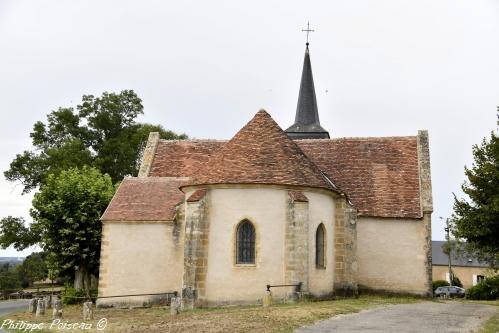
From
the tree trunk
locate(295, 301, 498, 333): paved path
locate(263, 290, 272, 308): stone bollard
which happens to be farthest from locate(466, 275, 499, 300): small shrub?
the tree trunk

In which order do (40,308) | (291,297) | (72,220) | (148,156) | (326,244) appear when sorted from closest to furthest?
(291,297) < (40,308) < (326,244) < (72,220) < (148,156)

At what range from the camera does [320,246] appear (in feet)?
80.2

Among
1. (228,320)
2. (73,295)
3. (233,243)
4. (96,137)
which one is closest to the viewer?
(228,320)

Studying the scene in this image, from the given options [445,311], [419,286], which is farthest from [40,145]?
[445,311]

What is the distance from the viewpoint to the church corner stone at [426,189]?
27.4 metres

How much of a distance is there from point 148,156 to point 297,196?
1210 centimetres

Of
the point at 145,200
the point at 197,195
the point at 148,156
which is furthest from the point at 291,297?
the point at 148,156

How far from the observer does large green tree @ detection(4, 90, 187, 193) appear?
4381 cm

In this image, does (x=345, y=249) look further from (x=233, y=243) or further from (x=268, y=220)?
(x=233, y=243)

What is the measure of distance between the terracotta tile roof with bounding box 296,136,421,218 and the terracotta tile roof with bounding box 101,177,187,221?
8197 mm

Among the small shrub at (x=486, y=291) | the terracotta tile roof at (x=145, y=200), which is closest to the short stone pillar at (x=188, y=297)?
the terracotta tile roof at (x=145, y=200)

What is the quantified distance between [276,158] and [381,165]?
9040mm

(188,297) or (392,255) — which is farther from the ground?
(392,255)

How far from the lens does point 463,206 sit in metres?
23.2
